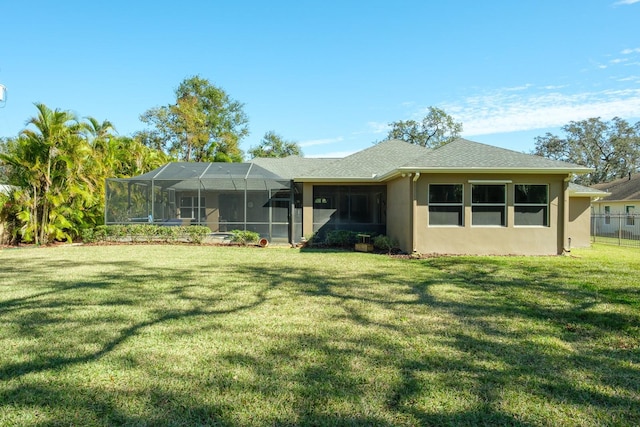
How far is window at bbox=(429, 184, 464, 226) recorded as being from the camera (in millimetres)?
12692

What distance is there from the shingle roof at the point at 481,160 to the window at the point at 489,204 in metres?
0.80

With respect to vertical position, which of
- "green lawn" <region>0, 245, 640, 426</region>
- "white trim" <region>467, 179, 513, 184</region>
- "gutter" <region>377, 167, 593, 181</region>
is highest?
"gutter" <region>377, 167, 593, 181</region>

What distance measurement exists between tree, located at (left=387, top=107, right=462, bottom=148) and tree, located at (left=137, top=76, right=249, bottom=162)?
727 inches

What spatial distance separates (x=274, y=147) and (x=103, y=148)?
29126 mm

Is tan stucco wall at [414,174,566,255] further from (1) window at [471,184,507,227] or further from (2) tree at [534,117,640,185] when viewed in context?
(2) tree at [534,117,640,185]

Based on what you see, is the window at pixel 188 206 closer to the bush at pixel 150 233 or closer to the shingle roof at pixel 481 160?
the bush at pixel 150 233

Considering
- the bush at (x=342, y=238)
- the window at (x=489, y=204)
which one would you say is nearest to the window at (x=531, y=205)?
the window at (x=489, y=204)

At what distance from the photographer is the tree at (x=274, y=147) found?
4644 centimetres

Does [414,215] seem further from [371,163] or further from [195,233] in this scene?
[195,233]

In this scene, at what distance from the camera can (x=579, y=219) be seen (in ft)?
55.1

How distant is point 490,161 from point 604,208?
80.1ft

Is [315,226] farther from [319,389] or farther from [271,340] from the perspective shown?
[319,389]

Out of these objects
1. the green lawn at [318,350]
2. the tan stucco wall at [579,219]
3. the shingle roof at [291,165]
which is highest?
the shingle roof at [291,165]

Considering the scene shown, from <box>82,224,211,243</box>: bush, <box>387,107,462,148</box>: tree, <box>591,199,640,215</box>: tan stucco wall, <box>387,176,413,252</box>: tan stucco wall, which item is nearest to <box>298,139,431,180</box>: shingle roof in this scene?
<box>387,176,413,252</box>: tan stucco wall
